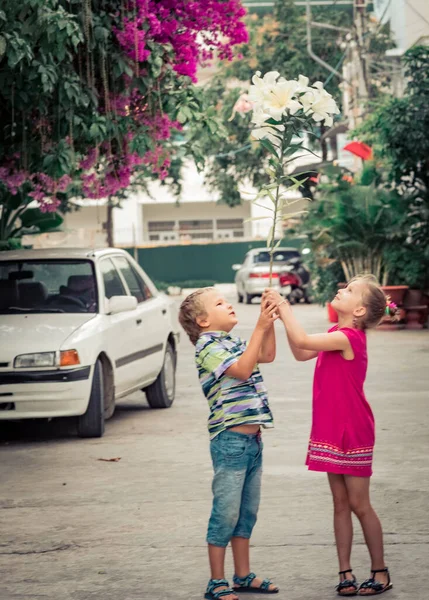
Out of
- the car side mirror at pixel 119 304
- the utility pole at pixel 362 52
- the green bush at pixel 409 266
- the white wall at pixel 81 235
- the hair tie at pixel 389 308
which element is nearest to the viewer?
the hair tie at pixel 389 308

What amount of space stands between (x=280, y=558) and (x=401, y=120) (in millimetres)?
15777

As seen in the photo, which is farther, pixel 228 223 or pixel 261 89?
pixel 228 223

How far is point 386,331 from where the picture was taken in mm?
21141

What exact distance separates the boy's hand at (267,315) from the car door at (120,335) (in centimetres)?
536

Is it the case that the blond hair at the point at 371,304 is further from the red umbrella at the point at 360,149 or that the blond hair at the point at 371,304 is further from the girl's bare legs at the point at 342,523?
the red umbrella at the point at 360,149

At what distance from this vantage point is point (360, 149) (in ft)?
80.3

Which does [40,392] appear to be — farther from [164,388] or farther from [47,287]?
[164,388]

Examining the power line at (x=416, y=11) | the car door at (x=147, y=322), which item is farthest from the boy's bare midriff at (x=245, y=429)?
the power line at (x=416, y=11)

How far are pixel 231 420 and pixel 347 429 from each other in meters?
0.50

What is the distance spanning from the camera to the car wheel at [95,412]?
10.0m

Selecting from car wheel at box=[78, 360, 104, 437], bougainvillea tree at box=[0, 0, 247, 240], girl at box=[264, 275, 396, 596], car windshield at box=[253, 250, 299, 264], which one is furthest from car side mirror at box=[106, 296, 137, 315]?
car windshield at box=[253, 250, 299, 264]

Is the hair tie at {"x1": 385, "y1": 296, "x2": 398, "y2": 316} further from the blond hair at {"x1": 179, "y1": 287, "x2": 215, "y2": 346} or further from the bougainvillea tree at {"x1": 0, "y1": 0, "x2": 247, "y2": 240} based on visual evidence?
the bougainvillea tree at {"x1": 0, "y1": 0, "x2": 247, "y2": 240}

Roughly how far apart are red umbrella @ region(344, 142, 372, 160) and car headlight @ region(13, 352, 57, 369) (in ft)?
50.4

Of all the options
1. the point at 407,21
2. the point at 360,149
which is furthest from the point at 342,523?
the point at 407,21
